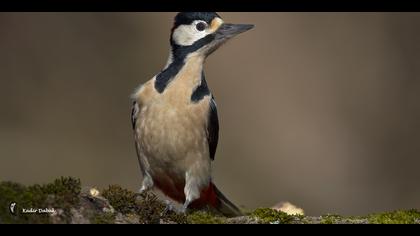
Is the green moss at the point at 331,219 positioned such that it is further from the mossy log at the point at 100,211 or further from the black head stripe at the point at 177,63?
the black head stripe at the point at 177,63

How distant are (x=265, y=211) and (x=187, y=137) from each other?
1.36 meters

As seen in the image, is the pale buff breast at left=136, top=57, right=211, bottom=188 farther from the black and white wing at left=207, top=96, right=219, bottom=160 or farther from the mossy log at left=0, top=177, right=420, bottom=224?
the mossy log at left=0, top=177, right=420, bottom=224

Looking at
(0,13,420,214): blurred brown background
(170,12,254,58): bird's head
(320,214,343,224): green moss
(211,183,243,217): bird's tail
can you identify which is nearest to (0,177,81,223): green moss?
(320,214,343,224): green moss

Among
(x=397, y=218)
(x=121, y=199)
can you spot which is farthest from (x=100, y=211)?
(x=397, y=218)

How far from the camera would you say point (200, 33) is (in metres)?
6.90

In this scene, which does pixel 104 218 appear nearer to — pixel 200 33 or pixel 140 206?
pixel 140 206

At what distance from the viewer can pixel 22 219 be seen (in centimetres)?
452

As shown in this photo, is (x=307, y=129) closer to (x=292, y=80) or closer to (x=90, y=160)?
(x=292, y=80)

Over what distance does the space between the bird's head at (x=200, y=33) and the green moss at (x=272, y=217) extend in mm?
1798
